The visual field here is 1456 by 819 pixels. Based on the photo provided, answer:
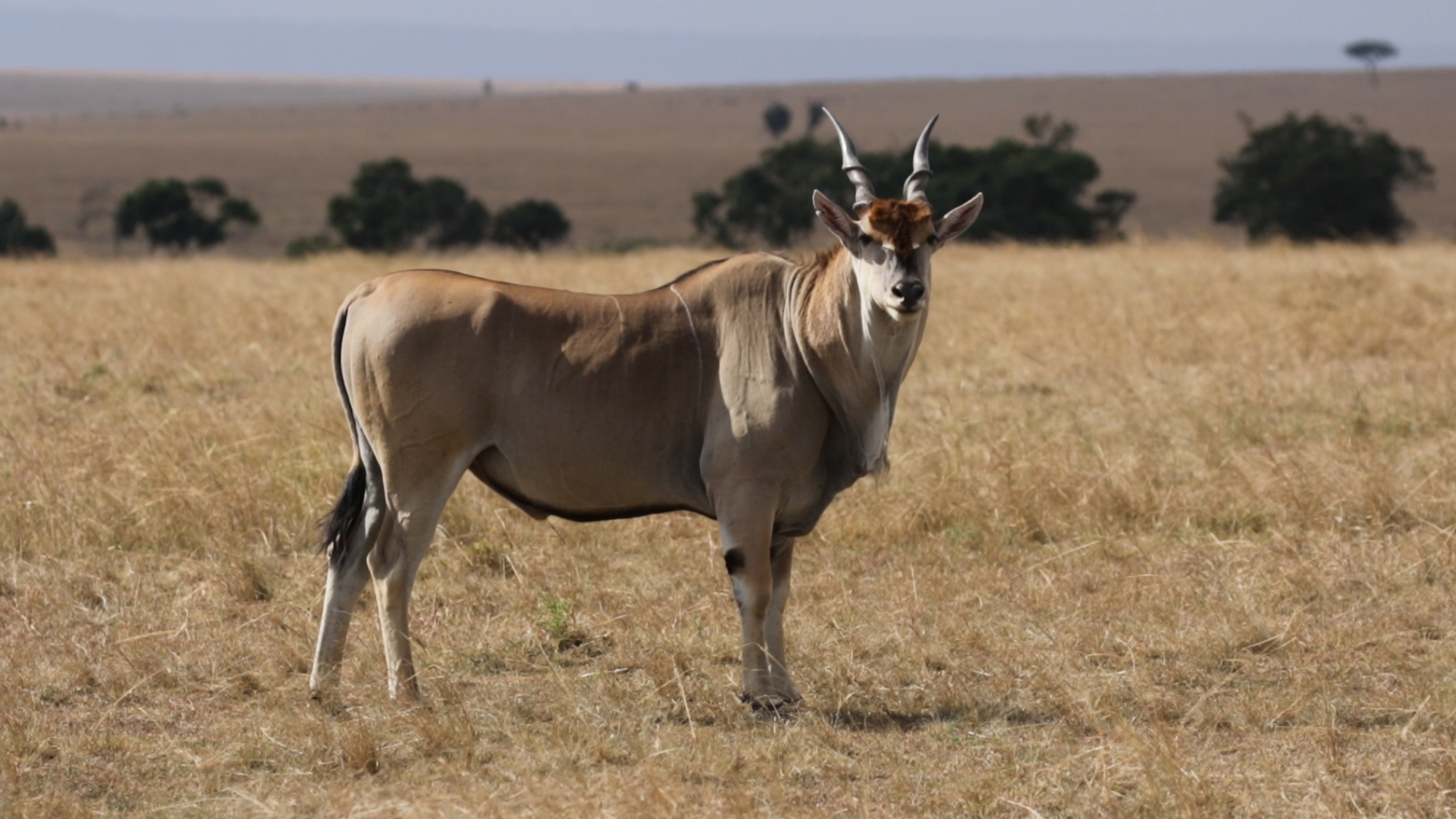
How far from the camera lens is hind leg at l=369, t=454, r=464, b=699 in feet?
19.9

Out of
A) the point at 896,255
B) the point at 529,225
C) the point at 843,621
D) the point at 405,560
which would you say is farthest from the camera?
the point at 529,225

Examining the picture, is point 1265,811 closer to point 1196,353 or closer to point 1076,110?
point 1196,353

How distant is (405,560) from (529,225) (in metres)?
34.0

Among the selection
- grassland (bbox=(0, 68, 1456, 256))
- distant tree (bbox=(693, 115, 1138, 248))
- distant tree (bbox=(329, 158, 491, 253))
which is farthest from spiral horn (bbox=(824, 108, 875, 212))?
distant tree (bbox=(329, 158, 491, 253))

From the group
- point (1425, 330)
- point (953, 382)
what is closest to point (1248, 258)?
point (1425, 330)

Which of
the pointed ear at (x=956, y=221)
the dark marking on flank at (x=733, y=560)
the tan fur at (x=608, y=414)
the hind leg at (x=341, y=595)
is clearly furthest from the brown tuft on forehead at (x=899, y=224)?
the hind leg at (x=341, y=595)

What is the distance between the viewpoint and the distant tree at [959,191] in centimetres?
3359

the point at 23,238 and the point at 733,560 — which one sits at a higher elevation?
the point at 733,560

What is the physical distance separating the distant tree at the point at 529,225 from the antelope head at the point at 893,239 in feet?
108

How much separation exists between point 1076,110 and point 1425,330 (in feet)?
348

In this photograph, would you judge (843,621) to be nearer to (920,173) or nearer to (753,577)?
(753,577)

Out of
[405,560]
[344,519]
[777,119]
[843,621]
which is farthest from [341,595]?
[777,119]

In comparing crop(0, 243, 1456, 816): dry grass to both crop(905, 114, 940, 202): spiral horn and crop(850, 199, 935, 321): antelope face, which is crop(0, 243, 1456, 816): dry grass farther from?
crop(905, 114, 940, 202): spiral horn

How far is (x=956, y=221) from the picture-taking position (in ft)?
19.8
